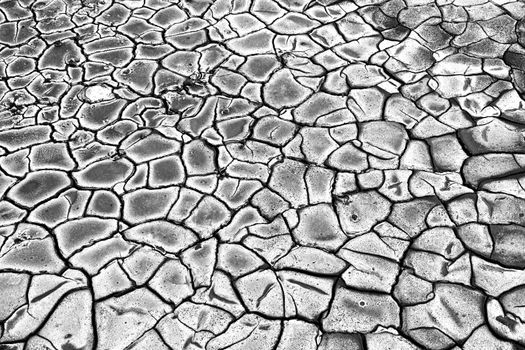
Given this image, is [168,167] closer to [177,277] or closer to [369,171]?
[177,277]

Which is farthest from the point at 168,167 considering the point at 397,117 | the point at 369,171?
the point at 397,117

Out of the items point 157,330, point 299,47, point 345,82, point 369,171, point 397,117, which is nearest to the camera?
point 157,330

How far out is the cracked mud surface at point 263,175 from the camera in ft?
8.20

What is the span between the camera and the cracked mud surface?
2500 millimetres

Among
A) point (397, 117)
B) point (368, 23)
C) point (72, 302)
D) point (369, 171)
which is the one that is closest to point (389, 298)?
point (369, 171)

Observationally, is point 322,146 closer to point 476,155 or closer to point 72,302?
point 476,155

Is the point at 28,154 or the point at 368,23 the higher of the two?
the point at 368,23

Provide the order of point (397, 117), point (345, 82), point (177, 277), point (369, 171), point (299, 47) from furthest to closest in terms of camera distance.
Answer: point (299, 47) → point (345, 82) → point (397, 117) → point (369, 171) → point (177, 277)

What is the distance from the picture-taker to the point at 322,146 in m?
3.21

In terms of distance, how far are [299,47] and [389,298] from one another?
1967mm

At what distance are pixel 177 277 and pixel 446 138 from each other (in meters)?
1.71

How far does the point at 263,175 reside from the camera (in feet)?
10.1

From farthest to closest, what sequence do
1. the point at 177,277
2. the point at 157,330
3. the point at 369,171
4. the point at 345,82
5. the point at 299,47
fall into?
the point at 299,47
the point at 345,82
the point at 369,171
the point at 177,277
the point at 157,330

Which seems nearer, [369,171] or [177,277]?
[177,277]
